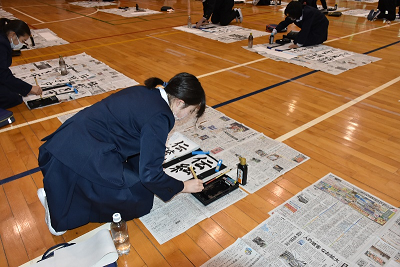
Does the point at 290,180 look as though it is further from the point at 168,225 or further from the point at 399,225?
the point at 168,225

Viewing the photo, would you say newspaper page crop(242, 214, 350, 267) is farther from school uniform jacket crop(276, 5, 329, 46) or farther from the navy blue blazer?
school uniform jacket crop(276, 5, 329, 46)

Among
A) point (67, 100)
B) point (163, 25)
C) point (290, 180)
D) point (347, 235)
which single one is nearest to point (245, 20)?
point (163, 25)

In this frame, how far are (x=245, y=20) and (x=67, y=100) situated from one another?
15.9 feet

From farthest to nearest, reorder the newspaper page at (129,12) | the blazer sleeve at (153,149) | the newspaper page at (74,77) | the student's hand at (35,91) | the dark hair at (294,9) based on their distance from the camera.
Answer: the newspaper page at (129,12)
the dark hair at (294,9)
the newspaper page at (74,77)
the student's hand at (35,91)
the blazer sleeve at (153,149)

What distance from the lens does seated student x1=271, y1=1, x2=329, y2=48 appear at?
14.3ft

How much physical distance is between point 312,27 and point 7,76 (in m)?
4.12

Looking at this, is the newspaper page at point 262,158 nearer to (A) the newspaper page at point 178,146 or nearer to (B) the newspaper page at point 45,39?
(A) the newspaper page at point 178,146

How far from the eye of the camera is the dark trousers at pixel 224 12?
5.92 metres

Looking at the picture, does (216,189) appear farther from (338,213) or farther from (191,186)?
(338,213)

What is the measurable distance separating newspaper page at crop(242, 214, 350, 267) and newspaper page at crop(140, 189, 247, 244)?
0.89 ft

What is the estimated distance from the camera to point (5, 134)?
8.45 feet

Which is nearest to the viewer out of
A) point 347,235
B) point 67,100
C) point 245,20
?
point 347,235

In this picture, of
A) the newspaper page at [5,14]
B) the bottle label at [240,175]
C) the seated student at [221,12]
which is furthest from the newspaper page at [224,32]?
the newspaper page at [5,14]

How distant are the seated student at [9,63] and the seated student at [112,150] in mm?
1790
